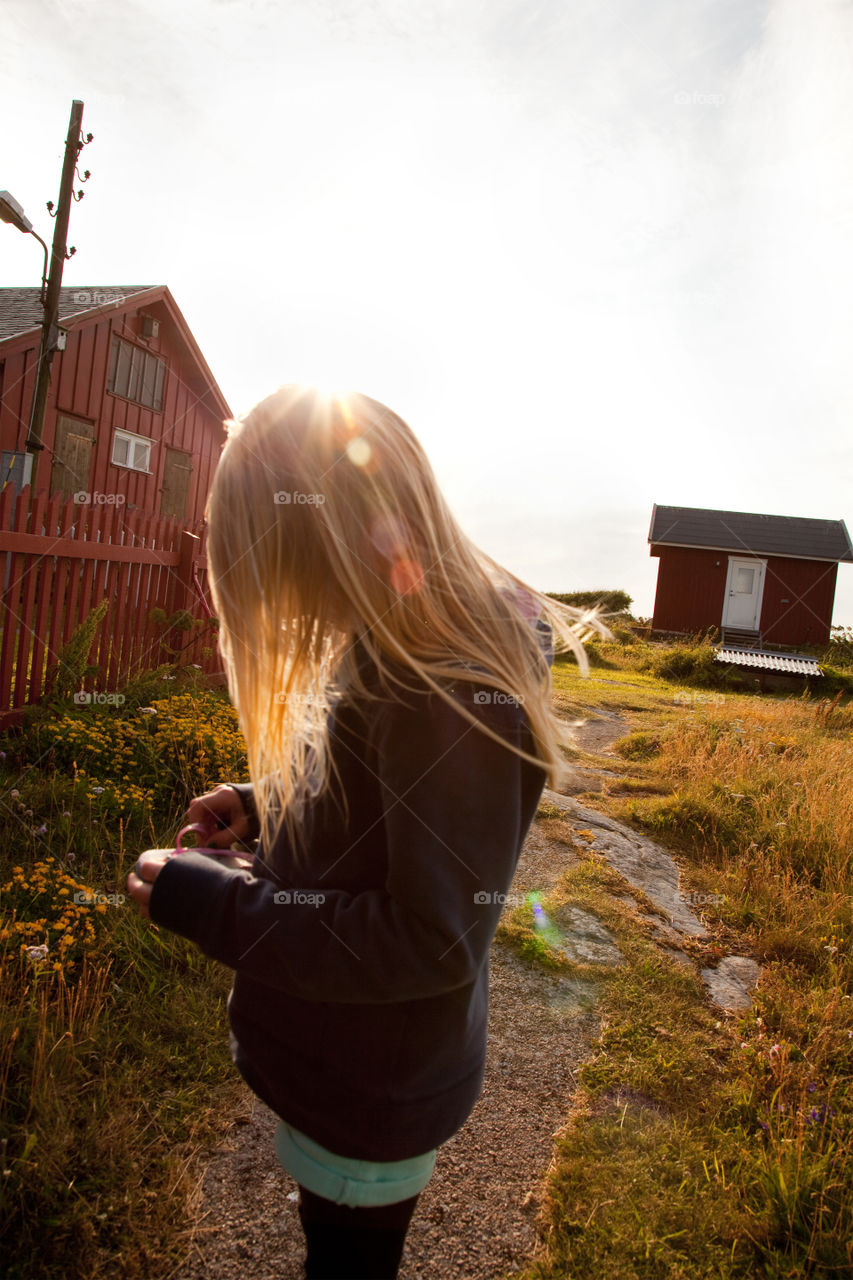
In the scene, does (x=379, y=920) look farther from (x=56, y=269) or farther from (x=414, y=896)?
(x=56, y=269)

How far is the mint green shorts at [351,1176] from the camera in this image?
104cm

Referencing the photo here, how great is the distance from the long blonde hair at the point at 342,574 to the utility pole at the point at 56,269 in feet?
37.5

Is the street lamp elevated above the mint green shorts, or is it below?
above

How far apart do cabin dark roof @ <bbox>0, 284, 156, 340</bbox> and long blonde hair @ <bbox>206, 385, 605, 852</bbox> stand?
12741 mm

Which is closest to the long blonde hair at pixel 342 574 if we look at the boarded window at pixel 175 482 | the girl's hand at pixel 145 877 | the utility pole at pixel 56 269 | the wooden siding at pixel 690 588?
the girl's hand at pixel 145 877

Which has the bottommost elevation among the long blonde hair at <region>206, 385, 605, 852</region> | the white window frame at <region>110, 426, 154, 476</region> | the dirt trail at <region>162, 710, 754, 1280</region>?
the dirt trail at <region>162, 710, 754, 1280</region>

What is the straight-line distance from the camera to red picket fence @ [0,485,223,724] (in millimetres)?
4887

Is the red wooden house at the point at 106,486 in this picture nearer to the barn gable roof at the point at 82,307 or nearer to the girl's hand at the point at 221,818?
the barn gable roof at the point at 82,307

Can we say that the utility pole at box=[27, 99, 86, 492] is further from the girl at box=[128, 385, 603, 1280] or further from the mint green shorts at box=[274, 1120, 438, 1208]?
the mint green shorts at box=[274, 1120, 438, 1208]

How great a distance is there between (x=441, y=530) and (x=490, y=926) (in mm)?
555

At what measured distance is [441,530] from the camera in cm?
111

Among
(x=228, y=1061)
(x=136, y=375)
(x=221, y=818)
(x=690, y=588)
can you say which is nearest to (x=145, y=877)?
(x=221, y=818)

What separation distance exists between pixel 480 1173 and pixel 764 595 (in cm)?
2515

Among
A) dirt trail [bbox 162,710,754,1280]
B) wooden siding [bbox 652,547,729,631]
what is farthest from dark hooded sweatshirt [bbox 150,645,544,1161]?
wooden siding [bbox 652,547,729,631]
